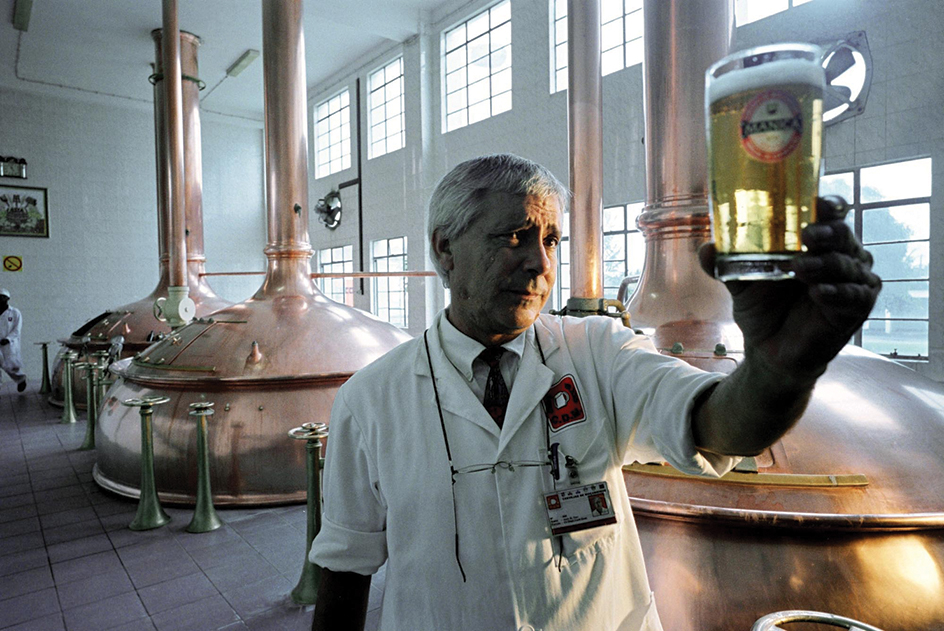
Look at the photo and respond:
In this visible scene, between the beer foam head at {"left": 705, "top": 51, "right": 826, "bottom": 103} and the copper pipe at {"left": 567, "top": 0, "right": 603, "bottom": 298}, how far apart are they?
2.18m

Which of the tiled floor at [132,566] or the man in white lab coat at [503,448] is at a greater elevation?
the man in white lab coat at [503,448]

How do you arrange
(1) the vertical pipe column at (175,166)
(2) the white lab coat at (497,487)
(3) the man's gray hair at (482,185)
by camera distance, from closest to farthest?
(2) the white lab coat at (497,487) < (3) the man's gray hair at (482,185) < (1) the vertical pipe column at (175,166)

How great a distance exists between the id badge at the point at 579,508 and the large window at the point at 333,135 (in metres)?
13.4

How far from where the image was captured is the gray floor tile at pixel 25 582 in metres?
2.87

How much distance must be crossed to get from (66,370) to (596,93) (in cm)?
676

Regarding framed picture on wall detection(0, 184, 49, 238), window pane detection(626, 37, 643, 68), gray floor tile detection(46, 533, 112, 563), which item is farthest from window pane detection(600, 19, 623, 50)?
framed picture on wall detection(0, 184, 49, 238)

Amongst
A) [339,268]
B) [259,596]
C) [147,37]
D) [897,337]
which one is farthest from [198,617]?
[339,268]

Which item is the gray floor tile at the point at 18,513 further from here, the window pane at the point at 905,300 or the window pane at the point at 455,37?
the window pane at the point at 455,37

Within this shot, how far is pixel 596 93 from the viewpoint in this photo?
2.82 metres

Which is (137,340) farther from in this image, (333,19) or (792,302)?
(792,302)

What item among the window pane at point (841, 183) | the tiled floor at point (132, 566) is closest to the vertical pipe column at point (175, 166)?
the tiled floor at point (132, 566)

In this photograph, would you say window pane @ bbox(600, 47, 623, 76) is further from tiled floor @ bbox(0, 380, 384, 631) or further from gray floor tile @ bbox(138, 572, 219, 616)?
gray floor tile @ bbox(138, 572, 219, 616)

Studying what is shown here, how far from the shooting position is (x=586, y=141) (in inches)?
111

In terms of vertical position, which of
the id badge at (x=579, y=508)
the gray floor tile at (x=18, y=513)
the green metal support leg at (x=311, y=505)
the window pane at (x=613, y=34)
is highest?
the window pane at (x=613, y=34)
